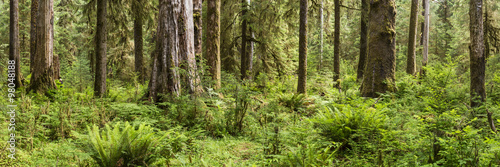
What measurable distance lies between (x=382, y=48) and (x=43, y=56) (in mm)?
10620

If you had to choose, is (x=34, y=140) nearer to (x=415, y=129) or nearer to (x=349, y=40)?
(x=415, y=129)

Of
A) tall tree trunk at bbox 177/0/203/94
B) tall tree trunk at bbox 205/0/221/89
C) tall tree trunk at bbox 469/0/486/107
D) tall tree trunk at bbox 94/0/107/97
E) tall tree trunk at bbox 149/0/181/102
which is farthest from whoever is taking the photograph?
tall tree trunk at bbox 205/0/221/89

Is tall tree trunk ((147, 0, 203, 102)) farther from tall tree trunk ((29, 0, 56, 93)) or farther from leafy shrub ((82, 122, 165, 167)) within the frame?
tall tree trunk ((29, 0, 56, 93))

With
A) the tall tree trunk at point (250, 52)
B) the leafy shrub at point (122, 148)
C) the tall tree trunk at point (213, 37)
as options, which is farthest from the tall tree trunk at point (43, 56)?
the tall tree trunk at point (250, 52)

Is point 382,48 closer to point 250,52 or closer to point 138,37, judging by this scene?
point 250,52

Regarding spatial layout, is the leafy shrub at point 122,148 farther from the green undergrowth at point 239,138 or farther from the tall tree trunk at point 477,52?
the tall tree trunk at point 477,52

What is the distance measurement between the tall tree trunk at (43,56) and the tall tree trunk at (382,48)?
1009 centimetres

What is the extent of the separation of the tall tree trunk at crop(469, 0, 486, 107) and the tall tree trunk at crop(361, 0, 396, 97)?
2030 millimetres

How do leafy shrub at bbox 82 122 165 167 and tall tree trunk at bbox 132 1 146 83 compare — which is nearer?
leafy shrub at bbox 82 122 165 167

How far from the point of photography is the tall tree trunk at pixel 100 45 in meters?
8.88

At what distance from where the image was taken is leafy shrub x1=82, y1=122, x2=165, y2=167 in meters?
3.59

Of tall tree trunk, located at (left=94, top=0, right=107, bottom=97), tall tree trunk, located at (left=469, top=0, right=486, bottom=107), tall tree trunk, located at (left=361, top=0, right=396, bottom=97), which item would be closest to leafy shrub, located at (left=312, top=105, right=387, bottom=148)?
tall tree trunk, located at (left=469, top=0, right=486, bottom=107)

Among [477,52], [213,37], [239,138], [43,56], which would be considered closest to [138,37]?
[213,37]

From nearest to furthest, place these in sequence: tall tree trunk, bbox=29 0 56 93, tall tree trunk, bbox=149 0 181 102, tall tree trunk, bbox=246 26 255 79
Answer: tall tree trunk, bbox=149 0 181 102 → tall tree trunk, bbox=29 0 56 93 → tall tree trunk, bbox=246 26 255 79
